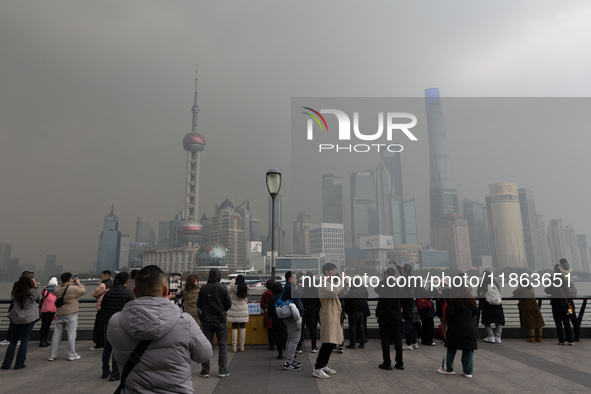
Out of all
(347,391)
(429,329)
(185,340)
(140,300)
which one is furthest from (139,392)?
(429,329)

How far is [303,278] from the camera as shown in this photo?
8.32m

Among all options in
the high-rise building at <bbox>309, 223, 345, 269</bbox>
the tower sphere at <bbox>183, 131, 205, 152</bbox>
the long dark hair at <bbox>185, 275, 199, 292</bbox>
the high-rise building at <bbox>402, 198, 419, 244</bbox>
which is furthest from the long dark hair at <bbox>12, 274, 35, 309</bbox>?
the tower sphere at <bbox>183, 131, 205, 152</bbox>

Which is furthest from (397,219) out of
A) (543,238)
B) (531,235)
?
(543,238)

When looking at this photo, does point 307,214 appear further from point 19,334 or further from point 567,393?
point 19,334

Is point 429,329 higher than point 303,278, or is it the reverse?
point 303,278

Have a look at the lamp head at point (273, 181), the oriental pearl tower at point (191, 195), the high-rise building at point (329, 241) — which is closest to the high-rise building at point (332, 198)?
the high-rise building at point (329, 241)

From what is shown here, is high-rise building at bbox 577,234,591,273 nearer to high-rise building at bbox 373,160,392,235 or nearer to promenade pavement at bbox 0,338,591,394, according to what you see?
promenade pavement at bbox 0,338,591,394

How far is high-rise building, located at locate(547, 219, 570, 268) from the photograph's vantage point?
8.05 meters

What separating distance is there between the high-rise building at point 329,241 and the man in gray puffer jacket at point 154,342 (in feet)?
15.9

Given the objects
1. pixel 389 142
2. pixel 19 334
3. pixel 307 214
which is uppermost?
pixel 389 142

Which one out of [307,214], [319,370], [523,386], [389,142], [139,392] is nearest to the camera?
[139,392]

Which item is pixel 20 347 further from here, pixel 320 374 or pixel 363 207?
pixel 363 207

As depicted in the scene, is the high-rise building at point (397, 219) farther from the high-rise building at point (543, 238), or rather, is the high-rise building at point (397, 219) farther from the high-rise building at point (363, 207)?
the high-rise building at point (543, 238)

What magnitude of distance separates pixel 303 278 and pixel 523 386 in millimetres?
4505
